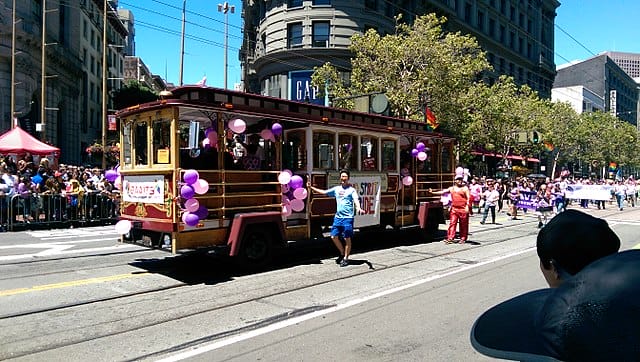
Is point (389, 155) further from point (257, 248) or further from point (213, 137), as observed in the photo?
point (213, 137)

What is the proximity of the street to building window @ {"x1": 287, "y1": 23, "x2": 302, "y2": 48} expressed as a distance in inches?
1025

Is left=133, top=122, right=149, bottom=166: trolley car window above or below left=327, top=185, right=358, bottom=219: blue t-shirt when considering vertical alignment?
above

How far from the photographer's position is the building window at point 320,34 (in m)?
35.5

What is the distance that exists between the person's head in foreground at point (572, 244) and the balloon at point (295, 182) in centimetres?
857

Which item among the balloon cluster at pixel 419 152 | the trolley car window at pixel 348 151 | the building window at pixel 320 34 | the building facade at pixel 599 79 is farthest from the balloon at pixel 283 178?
the building facade at pixel 599 79

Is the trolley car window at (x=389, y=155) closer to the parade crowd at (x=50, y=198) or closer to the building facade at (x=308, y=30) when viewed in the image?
the parade crowd at (x=50, y=198)

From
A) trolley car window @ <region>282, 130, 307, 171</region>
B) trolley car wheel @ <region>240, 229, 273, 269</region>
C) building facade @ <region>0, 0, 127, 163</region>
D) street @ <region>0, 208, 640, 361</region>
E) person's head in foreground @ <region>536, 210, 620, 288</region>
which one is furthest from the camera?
building facade @ <region>0, 0, 127, 163</region>

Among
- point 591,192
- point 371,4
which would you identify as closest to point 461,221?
point 591,192

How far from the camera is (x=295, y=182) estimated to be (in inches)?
398

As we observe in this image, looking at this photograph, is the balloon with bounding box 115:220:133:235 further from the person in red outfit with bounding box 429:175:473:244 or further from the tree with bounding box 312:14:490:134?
the tree with bounding box 312:14:490:134

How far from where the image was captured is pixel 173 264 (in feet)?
32.7

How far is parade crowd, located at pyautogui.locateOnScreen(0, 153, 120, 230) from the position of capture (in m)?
15.4

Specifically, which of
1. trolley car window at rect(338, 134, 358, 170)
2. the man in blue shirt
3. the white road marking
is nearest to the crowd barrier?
trolley car window at rect(338, 134, 358, 170)

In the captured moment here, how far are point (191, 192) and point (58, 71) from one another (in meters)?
35.3
